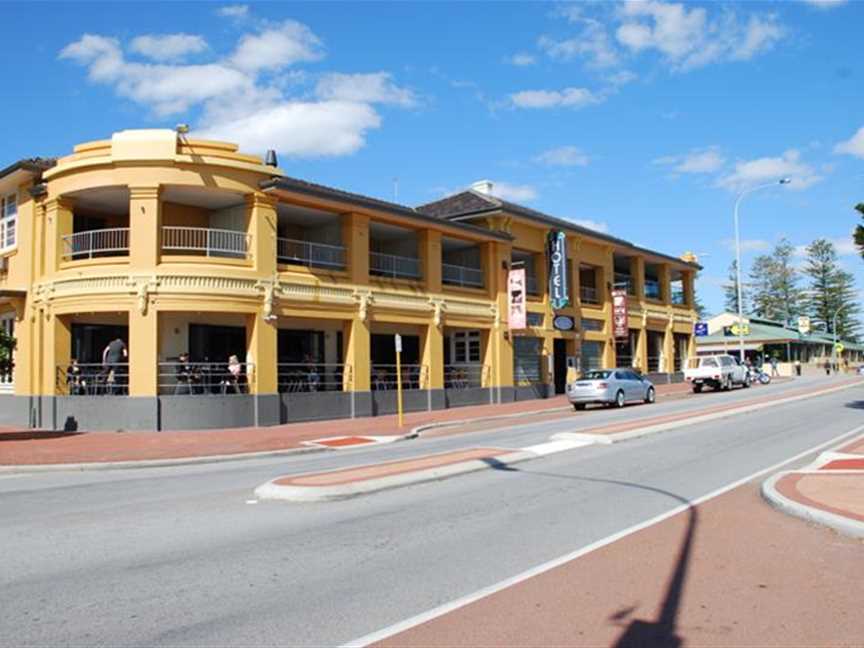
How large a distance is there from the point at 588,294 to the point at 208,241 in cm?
2297

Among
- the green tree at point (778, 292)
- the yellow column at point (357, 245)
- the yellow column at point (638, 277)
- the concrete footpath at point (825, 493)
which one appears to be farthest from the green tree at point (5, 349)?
the green tree at point (778, 292)

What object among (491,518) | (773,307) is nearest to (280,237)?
(491,518)

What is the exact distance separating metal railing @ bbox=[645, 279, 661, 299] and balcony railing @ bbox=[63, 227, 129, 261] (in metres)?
33.5

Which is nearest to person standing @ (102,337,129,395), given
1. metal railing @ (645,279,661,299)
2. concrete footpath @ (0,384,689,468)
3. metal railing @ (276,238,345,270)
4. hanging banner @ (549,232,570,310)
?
concrete footpath @ (0,384,689,468)

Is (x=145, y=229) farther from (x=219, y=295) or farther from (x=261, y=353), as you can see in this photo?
(x=261, y=353)

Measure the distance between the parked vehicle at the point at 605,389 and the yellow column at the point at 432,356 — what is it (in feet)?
16.4

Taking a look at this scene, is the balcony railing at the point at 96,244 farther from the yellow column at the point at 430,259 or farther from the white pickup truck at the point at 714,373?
the white pickup truck at the point at 714,373

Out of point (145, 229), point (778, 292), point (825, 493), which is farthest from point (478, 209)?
point (778, 292)

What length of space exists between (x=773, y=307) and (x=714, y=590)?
4099 inches

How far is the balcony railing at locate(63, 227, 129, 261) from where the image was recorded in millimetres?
23469

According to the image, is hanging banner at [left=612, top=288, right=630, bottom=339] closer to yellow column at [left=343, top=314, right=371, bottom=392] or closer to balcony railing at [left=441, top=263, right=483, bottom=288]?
balcony railing at [left=441, top=263, right=483, bottom=288]

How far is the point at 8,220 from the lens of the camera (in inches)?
1060

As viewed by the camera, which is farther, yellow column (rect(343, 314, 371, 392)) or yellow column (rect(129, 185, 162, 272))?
yellow column (rect(343, 314, 371, 392))

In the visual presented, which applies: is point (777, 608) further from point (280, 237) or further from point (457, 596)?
point (280, 237)
